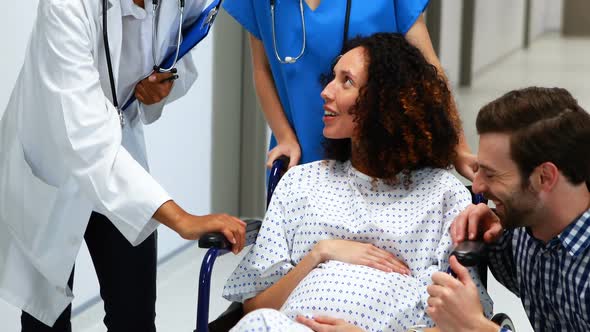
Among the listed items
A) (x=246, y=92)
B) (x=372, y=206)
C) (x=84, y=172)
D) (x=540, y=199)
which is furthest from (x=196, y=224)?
(x=246, y=92)

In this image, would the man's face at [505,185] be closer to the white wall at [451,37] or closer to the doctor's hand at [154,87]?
the doctor's hand at [154,87]

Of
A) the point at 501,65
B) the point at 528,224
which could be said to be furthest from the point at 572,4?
the point at 528,224

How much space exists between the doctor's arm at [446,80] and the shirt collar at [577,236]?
50 centimetres

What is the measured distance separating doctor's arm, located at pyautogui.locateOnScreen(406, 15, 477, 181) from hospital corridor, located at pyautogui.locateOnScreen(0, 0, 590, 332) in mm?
→ 1522

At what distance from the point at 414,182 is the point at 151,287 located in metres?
0.68

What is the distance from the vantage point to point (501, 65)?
4.62m

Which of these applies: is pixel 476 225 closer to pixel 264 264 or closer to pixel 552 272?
pixel 552 272

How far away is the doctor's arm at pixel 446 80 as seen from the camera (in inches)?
96.3

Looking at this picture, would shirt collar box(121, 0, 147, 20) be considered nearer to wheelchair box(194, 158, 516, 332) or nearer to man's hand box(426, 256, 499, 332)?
wheelchair box(194, 158, 516, 332)

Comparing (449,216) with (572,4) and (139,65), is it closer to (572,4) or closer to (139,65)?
(139,65)

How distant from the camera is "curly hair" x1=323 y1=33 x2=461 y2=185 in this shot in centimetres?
233

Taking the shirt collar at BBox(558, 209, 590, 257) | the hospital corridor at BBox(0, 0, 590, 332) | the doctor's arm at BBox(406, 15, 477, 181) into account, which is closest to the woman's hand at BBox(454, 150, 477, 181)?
the doctor's arm at BBox(406, 15, 477, 181)

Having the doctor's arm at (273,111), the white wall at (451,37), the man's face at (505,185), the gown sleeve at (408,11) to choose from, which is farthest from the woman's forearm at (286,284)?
the white wall at (451,37)

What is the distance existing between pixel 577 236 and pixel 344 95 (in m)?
0.73
